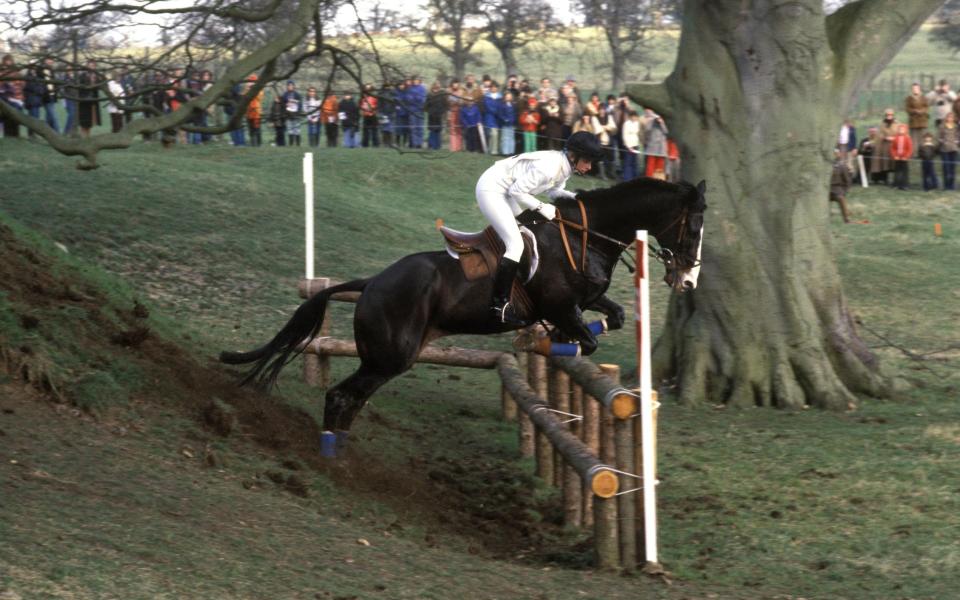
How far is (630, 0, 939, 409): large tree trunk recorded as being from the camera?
11602 mm

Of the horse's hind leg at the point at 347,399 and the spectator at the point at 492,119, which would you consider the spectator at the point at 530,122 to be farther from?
the horse's hind leg at the point at 347,399

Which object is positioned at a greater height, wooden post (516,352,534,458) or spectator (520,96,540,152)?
spectator (520,96,540,152)

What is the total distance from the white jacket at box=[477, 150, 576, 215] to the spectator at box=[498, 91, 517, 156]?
1971 cm

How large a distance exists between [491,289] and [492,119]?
2079 centimetres

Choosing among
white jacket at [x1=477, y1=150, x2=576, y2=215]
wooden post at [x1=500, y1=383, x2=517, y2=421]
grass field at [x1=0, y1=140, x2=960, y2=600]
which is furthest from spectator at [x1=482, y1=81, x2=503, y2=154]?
white jacket at [x1=477, y1=150, x2=576, y2=215]

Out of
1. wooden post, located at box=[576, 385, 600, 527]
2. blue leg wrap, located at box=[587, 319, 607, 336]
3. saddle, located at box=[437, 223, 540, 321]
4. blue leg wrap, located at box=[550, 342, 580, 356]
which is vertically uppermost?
saddle, located at box=[437, 223, 540, 321]

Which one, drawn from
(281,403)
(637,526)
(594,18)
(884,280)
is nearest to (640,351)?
(637,526)

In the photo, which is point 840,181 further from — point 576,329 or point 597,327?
point 576,329

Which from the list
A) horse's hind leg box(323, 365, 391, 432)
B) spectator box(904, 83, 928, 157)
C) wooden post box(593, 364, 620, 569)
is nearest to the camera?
wooden post box(593, 364, 620, 569)

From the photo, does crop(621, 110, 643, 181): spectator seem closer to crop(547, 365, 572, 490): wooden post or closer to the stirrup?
crop(547, 365, 572, 490): wooden post

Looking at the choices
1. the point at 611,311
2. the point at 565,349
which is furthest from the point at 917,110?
the point at 565,349

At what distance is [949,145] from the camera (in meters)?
28.1

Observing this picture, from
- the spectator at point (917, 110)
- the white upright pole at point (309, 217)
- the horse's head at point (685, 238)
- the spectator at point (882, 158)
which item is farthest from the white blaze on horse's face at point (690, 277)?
the spectator at point (917, 110)

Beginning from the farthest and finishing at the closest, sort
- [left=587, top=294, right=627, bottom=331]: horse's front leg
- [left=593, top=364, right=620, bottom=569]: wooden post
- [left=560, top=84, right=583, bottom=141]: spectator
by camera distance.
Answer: [left=560, top=84, right=583, bottom=141]: spectator < [left=587, top=294, right=627, bottom=331]: horse's front leg < [left=593, top=364, right=620, bottom=569]: wooden post
